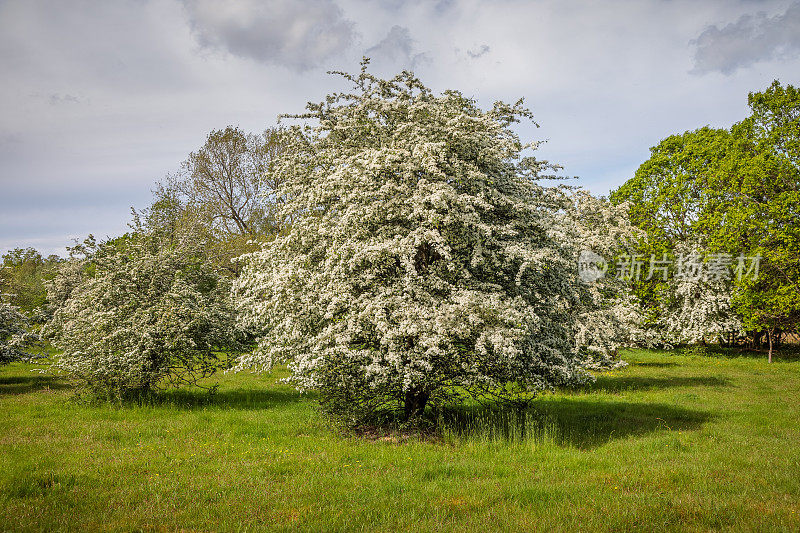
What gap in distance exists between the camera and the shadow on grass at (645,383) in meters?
21.4

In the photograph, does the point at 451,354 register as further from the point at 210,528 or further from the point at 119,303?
the point at 119,303

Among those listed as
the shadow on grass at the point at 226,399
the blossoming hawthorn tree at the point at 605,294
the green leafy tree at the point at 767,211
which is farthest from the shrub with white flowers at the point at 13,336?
the green leafy tree at the point at 767,211

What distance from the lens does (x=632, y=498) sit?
8219 mm

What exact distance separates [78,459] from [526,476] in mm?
8703

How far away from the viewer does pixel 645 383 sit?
2280cm

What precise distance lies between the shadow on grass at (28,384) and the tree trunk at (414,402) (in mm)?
15663

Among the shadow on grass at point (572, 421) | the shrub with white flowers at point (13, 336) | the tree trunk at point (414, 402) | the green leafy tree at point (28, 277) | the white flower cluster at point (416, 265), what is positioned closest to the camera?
the white flower cluster at point (416, 265)

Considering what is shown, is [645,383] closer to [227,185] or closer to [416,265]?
[416,265]

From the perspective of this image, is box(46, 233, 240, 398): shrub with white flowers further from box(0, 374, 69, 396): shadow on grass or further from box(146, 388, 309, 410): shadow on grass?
box(0, 374, 69, 396): shadow on grass

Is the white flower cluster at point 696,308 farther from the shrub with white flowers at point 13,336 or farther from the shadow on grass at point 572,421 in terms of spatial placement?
the shrub with white flowers at point 13,336

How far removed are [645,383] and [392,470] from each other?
17479 mm

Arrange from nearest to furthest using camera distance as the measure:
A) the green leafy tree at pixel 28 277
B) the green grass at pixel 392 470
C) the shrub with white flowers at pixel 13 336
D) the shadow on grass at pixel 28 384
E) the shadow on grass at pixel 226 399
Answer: the green grass at pixel 392 470 → the shadow on grass at pixel 226 399 → the shadow on grass at pixel 28 384 → the shrub with white flowers at pixel 13 336 → the green leafy tree at pixel 28 277

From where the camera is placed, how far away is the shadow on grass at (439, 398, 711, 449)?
476 inches

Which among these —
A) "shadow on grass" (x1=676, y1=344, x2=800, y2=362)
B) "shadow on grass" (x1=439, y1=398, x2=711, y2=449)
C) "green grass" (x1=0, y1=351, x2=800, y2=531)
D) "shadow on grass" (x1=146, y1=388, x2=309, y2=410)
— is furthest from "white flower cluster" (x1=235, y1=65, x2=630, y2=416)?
"shadow on grass" (x1=676, y1=344, x2=800, y2=362)
